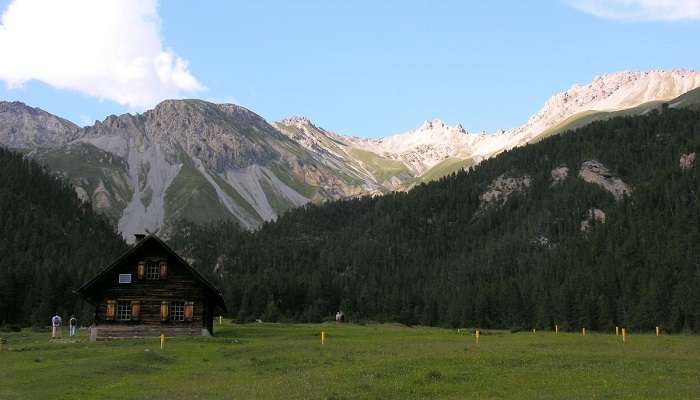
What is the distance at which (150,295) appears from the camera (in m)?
69.5

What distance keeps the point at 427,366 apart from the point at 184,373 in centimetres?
1253

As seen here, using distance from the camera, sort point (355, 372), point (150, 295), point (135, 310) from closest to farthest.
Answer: point (355, 372)
point (135, 310)
point (150, 295)

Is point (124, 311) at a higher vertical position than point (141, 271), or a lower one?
lower

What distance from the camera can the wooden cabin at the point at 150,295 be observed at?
225 ft

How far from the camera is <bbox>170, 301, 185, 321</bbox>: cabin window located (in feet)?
228

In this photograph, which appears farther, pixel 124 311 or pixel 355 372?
pixel 124 311

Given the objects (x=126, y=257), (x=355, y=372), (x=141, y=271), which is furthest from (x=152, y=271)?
(x=355, y=372)

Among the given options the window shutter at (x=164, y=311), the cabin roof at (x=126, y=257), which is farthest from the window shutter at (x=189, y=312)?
the cabin roof at (x=126, y=257)

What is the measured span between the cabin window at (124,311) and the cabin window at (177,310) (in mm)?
3962

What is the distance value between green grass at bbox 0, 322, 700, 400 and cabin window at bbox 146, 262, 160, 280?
17216mm

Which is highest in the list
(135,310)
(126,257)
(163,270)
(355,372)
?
(126,257)

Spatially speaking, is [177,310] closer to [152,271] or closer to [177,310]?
[177,310]

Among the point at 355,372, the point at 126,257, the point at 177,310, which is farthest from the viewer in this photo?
the point at 177,310

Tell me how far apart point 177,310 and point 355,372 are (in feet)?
127
